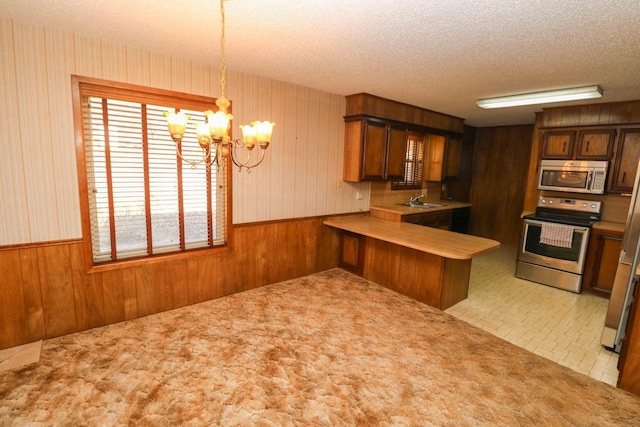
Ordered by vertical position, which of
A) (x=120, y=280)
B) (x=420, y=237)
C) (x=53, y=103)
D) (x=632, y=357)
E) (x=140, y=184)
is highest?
(x=53, y=103)

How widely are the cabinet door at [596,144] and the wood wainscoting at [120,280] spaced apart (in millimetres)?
3818

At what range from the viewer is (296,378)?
7.31ft

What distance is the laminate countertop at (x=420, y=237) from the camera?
2.95 meters

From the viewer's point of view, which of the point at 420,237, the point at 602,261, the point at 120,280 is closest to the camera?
the point at 120,280

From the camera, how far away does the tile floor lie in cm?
261

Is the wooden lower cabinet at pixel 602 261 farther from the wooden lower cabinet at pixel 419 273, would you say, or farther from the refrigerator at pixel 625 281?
the wooden lower cabinet at pixel 419 273

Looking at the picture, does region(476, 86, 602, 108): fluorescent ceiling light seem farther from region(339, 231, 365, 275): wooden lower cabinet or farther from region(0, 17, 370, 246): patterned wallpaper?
region(0, 17, 370, 246): patterned wallpaper

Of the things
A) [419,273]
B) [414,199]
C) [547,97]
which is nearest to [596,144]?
[547,97]

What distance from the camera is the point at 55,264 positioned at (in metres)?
2.58

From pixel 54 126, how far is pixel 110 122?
0.39 m

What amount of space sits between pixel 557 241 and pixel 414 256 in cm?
208

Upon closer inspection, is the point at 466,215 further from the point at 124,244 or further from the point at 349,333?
the point at 124,244

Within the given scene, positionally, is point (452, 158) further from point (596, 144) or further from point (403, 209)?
point (596, 144)

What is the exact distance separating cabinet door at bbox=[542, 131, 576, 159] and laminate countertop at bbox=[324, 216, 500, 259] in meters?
1.97
